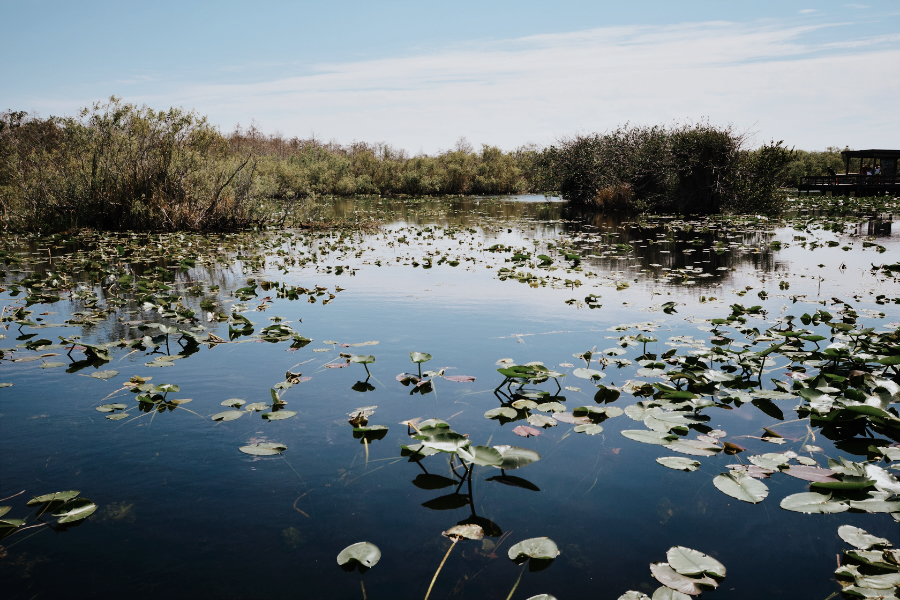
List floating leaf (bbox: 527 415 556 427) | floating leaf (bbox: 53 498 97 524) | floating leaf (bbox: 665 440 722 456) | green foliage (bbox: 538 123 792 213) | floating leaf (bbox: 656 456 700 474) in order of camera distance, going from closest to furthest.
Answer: floating leaf (bbox: 53 498 97 524)
floating leaf (bbox: 656 456 700 474)
floating leaf (bbox: 665 440 722 456)
floating leaf (bbox: 527 415 556 427)
green foliage (bbox: 538 123 792 213)

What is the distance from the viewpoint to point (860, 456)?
2.73 metres

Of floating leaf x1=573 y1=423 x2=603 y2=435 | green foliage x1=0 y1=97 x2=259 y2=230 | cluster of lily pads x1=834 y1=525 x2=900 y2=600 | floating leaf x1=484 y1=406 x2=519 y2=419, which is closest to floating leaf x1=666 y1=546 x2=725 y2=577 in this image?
cluster of lily pads x1=834 y1=525 x2=900 y2=600

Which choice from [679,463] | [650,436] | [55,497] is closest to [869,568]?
[679,463]

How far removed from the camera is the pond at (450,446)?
1.94 m

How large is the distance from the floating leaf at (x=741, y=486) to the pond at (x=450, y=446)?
0.01 metres

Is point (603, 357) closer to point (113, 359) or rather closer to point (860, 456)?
point (860, 456)

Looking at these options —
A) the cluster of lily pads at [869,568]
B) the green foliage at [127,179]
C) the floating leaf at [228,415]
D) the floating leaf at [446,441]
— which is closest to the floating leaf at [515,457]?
the floating leaf at [446,441]

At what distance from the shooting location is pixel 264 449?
274cm

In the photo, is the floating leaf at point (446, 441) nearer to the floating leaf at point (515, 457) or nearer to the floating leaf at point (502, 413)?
the floating leaf at point (515, 457)

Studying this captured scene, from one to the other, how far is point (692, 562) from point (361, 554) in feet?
3.83

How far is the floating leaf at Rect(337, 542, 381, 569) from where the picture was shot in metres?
1.94

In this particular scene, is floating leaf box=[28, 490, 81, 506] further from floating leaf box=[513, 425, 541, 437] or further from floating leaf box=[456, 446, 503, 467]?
floating leaf box=[513, 425, 541, 437]

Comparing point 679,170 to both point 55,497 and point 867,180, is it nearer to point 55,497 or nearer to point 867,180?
point 867,180

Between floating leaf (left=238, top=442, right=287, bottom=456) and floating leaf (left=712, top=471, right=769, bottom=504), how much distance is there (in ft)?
6.78
